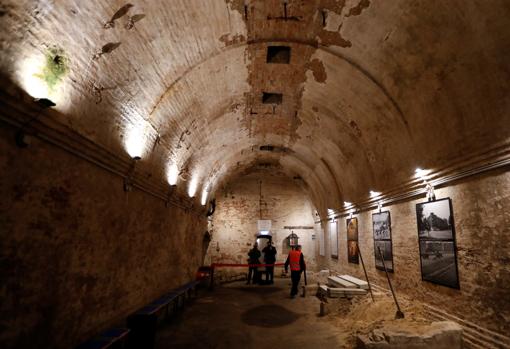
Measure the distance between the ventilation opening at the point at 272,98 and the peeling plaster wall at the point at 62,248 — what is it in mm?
4775

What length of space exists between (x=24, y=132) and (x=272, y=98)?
702 centimetres

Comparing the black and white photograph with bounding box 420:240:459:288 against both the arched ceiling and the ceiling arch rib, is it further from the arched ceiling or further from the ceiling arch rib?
the ceiling arch rib

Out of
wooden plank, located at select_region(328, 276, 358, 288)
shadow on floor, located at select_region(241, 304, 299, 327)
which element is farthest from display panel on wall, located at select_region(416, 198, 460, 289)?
shadow on floor, located at select_region(241, 304, 299, 327)

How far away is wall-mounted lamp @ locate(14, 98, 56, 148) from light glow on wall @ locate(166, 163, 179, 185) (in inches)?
179

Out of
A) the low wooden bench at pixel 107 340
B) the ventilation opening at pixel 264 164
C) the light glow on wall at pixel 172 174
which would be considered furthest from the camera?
the ventilation opening at pixel 264 164

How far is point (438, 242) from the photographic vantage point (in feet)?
18.9

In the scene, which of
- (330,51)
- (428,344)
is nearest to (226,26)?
(330,51)

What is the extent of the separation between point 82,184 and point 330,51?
5.51 meters

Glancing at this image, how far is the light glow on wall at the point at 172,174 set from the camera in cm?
808

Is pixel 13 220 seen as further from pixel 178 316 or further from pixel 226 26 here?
pixel 178 316

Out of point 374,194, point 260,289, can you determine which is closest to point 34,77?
point 374,194

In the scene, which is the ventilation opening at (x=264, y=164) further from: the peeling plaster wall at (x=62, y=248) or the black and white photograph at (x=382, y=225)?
the peeling plaster wall at (x=62, y=248)

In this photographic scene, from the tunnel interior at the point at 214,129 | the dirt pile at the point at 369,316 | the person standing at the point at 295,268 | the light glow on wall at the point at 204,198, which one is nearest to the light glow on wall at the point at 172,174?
the tunnel interior at the point at 214,129

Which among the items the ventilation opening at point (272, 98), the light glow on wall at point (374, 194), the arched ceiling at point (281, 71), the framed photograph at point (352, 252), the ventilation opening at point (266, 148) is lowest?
the framed photograph at point (352, 252)
